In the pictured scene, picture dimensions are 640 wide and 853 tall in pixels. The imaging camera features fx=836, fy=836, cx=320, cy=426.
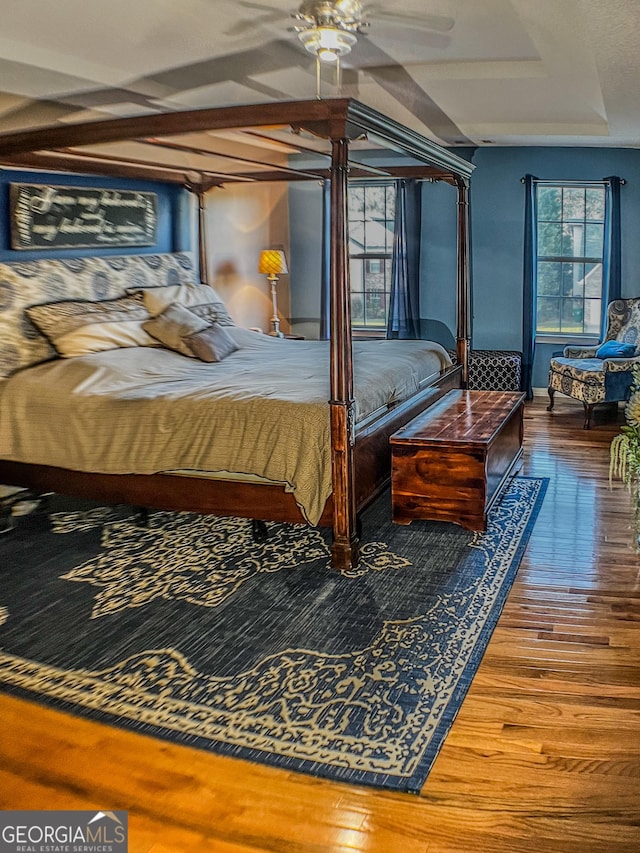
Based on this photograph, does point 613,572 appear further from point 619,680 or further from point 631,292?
point 631,292

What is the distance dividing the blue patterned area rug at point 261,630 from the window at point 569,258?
4137 mm

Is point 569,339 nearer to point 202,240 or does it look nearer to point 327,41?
point 202,240

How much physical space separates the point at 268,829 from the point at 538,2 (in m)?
3.03

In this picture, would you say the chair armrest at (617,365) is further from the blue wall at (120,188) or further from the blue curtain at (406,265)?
the blue wall at (120,188)

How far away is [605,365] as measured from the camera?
270 inches

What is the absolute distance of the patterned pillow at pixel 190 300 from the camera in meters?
5.59

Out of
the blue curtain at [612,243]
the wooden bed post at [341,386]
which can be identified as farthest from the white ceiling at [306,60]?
the blue curtain at [612,243]

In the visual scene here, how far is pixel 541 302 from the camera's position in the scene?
838 centimetres

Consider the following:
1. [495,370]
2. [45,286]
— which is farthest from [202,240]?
[495,370]

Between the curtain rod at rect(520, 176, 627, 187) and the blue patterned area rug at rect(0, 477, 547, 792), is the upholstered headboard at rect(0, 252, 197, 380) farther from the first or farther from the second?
the curtain rod at rect(520, 176, 627, 187)

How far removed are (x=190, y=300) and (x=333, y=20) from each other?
275 centimetres

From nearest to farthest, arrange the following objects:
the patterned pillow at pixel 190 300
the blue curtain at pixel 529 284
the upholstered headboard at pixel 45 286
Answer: the upholstered headboard at pixel 45 286
the patterned pillow at pixel 190 300
the blue curtain at pixel 529 284

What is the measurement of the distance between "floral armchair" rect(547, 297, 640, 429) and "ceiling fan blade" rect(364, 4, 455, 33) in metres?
3.74

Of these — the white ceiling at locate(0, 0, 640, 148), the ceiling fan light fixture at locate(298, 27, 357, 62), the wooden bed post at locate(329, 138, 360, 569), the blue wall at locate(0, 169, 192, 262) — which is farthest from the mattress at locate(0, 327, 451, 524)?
the ceiling fan light fixture at locate(298, 27, 357, 62)
